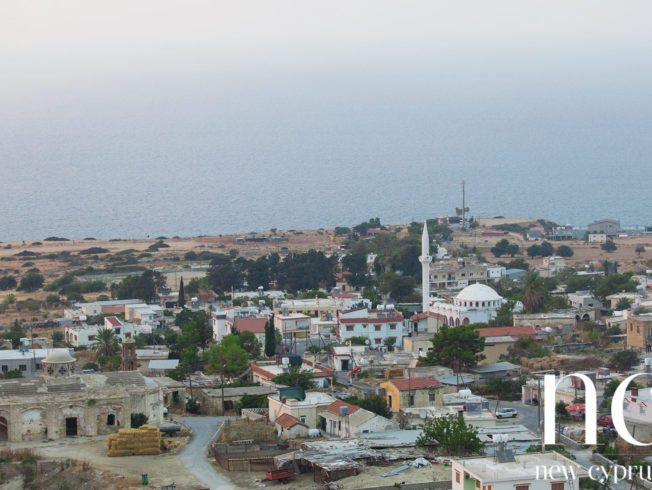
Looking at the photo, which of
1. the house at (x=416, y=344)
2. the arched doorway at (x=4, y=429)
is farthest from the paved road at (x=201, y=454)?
the house at (x=416, y=344)

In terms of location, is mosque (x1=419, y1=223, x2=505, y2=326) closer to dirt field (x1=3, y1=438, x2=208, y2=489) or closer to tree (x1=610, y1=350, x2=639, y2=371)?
tree (x1=610, y1=350, x2=639, y2=371)

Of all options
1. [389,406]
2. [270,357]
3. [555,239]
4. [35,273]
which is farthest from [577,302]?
[555,239]

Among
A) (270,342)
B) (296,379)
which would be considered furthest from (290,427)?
(270,342)

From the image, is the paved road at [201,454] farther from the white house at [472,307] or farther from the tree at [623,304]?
the tree at [623,304]

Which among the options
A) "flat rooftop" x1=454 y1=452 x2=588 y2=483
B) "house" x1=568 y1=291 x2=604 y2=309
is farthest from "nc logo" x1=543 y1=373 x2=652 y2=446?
"house" x1=568 y1=291 x2=604 y2=309

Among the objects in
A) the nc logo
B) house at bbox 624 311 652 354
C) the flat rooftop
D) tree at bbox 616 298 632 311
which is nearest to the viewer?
the flat rooftop

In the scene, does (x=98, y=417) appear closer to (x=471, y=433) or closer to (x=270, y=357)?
(x=471, y=433)

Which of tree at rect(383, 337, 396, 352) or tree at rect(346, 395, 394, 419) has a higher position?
tree at rect(383, 337, 396, 352)
